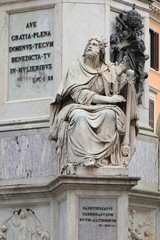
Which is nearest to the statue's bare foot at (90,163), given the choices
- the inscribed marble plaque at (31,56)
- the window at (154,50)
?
the inscribed marble plaque at (31,56)

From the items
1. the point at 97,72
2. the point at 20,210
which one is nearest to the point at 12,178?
the point at 20,210

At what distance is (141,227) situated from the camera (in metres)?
28.8

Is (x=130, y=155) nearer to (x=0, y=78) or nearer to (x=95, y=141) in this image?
(x=95, y=141)

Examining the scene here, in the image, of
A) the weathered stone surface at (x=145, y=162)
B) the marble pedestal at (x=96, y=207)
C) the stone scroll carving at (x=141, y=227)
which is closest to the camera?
the marble pedestal at (x=96, y=207)

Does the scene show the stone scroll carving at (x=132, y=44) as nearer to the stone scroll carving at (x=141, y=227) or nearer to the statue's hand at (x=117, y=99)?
the statue's hand at (x=117, y=99)

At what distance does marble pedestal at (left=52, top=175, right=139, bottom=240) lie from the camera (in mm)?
26922

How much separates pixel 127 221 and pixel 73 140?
56.2 inches

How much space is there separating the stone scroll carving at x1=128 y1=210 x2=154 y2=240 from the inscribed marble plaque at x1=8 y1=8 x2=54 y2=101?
7.66 ft

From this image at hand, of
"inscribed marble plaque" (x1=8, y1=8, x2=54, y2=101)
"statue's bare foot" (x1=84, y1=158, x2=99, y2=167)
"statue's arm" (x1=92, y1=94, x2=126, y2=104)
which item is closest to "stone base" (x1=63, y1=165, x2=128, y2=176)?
"statue's bare foot" (x1=84, y1=158, x2=99, y2=167)

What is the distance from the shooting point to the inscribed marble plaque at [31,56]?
2856cm

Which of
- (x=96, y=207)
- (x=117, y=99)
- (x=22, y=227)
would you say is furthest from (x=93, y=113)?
(x=22, y=227)

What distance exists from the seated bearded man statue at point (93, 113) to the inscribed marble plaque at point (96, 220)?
1.87ft

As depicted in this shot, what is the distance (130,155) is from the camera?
27.6m

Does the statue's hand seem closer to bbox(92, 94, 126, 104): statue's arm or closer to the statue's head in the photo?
bbox(92, 94, 126, 104): statue's arm
